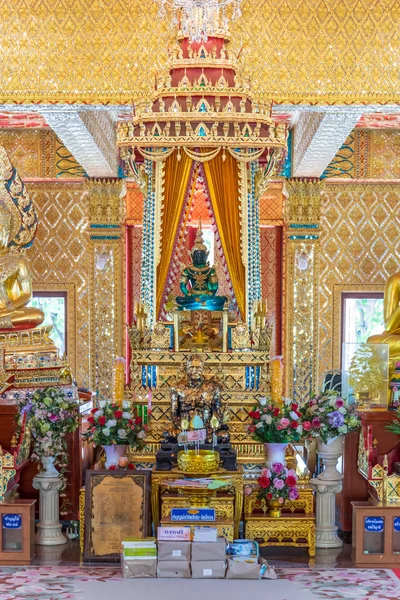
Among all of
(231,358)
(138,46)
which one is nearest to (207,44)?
(138,46)

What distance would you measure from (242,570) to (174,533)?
420 mm

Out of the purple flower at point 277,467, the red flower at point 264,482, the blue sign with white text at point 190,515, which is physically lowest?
the blue sign with white text at point 190,515

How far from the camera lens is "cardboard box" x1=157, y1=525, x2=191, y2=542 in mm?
5797

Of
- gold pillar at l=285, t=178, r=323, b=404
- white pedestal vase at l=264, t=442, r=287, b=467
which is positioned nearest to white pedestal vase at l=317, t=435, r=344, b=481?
white pedestal vase at l=264, t=442, r=287, b=467

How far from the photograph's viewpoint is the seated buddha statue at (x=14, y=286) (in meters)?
9.60

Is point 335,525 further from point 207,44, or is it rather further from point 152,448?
point 207,44

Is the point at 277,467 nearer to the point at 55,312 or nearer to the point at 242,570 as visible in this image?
the point at 242,570

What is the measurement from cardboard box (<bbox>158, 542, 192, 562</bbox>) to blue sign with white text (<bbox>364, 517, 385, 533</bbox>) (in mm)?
1096

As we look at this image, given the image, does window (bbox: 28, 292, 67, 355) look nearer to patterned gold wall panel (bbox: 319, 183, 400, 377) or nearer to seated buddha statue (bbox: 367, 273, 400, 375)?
patterned gold wall panel (bbox: 319, 183, 400, 377)

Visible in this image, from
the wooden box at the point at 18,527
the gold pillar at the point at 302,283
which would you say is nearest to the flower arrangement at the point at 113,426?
the wooden box at the point at 18,527

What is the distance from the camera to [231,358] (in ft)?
26.5

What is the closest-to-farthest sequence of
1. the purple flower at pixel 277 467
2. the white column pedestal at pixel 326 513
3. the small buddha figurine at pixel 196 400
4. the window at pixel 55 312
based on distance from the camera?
the purple flower at pixel 277 467 < the white column pedestal at pixel 326 513 < the small buddha figurine at pixel 196 400 < the window at pixel 55 312

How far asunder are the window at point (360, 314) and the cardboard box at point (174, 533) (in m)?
6.36

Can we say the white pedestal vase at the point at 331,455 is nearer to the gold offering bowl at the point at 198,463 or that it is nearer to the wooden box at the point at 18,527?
the gold offering bowl at the point at 198,463
